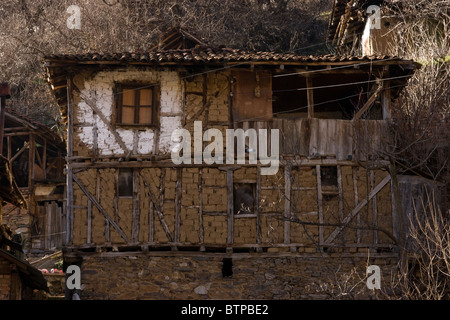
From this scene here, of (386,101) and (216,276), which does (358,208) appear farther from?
(216,276)

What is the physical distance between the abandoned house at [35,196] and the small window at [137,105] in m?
9.82

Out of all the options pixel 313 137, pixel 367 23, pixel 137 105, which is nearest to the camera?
pixel 313 137

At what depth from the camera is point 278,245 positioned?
15023 millimetres

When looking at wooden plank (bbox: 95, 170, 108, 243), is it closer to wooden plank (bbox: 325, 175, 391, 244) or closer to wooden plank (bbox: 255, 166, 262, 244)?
wooden plank (bbox: 255, 166, 262, 244)

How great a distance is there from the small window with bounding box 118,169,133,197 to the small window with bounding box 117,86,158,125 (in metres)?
1.28

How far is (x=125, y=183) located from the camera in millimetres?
15352

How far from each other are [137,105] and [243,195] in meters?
3.60

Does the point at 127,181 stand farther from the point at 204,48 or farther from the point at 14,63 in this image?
the point at 14,63

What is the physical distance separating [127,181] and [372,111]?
6938 mm

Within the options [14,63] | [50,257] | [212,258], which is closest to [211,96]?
[212,258]

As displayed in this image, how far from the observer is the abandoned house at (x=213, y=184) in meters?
14.9

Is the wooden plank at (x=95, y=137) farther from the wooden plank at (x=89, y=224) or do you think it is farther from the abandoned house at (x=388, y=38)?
the abandoned house at (x=388, y=38)

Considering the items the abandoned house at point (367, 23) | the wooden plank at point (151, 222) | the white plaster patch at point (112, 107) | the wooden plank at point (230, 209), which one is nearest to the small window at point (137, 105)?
the white plaster patch at point (112, 107)

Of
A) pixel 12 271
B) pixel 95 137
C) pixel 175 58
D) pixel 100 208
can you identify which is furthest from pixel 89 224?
pixel 175 58
